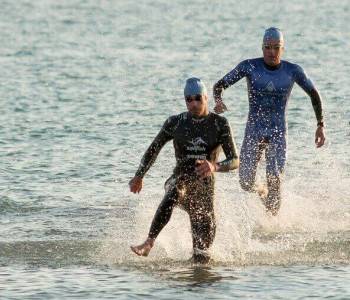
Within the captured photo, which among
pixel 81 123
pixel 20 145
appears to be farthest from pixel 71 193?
pixel 81 123

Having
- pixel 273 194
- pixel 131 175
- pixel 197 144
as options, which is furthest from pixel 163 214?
pixel 131 175

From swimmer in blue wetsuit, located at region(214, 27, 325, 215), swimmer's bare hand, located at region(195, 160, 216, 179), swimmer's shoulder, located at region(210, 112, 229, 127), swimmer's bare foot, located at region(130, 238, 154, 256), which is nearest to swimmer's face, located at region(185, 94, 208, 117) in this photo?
swimmer's shoulder, located at region(210, 112, 229, 127)

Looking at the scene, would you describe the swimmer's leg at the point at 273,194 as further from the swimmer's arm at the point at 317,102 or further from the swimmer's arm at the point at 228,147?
the swimmer's arm at the point at 228,147

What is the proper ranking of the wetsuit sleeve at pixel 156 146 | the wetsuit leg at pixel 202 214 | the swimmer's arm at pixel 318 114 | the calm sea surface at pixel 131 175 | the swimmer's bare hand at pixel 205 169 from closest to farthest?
the swimmer's bare hand at pixel 205 169
the calm sea surface at pixel 131 175
the wetsuit leg at pixel 202 214
the wetsuit sleeve at pixel 156 146
the swimmer's arm at pixel 318 114

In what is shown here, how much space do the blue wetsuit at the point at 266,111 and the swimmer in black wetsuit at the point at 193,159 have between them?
6.64 ft

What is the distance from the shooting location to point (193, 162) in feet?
43.0

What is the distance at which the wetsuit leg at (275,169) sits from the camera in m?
15.2

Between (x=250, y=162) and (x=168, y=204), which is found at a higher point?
(x=250, y=162)

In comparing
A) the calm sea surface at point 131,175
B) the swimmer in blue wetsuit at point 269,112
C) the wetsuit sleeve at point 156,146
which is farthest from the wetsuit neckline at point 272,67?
the wetsuit sleeve at point 156,146

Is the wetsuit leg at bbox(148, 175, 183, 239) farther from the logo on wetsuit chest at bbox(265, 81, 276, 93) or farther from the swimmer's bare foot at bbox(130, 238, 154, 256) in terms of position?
the logo on wetsuit chest at bbox(265, 81, 276, 93)

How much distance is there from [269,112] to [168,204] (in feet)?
8.70

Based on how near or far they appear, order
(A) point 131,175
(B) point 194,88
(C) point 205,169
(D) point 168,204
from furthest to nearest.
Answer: (A) point 131,175
(D) point 168,204
(B) point 194,88
(C) point 205,169

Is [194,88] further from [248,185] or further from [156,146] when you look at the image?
[248,185]

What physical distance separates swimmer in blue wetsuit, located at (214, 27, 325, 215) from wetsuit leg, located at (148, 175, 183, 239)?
7.51ft
